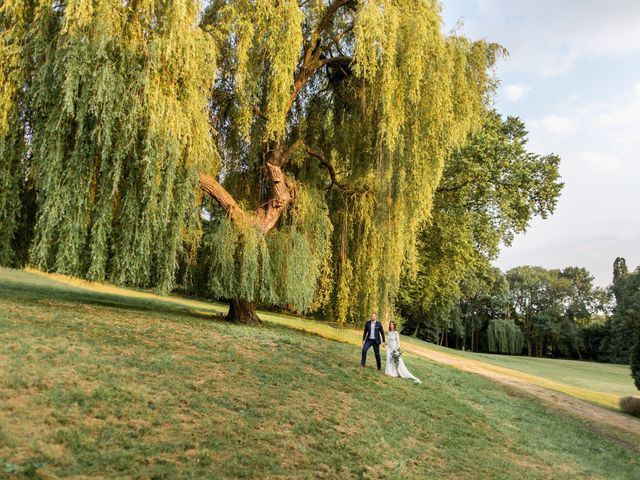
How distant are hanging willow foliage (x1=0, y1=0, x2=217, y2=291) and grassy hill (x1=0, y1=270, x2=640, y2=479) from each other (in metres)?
1.58

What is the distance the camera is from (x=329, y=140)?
1487 centimetres

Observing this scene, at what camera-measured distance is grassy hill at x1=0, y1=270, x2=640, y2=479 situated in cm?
462

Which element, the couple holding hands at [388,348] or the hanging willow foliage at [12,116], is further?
the couple holding hands at [388,348]

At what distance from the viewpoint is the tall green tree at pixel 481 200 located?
22358mm

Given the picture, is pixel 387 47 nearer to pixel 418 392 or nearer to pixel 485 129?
pixel 418 392

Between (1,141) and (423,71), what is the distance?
9535 mm

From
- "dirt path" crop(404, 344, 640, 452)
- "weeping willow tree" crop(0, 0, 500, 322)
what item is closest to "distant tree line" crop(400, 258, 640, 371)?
"dirt path" crop(404, 344, 640, 452)

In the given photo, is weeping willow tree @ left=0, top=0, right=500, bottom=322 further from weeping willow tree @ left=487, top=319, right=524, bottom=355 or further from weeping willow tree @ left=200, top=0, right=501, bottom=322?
weeping willow tree @ left=487, top=319, right=524, bottom=355

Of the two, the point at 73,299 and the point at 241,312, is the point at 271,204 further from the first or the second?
the point at 73,299

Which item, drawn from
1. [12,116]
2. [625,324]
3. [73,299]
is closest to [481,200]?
[73,299]

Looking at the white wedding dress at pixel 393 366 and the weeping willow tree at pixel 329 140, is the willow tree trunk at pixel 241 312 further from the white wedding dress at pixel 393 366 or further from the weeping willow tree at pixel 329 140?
the white wedding dress at pixel 393 366

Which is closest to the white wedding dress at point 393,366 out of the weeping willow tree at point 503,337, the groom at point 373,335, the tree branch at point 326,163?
the groom at point 373,335

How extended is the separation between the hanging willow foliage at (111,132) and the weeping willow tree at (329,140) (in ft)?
6.46

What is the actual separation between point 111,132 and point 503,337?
53550 mm
